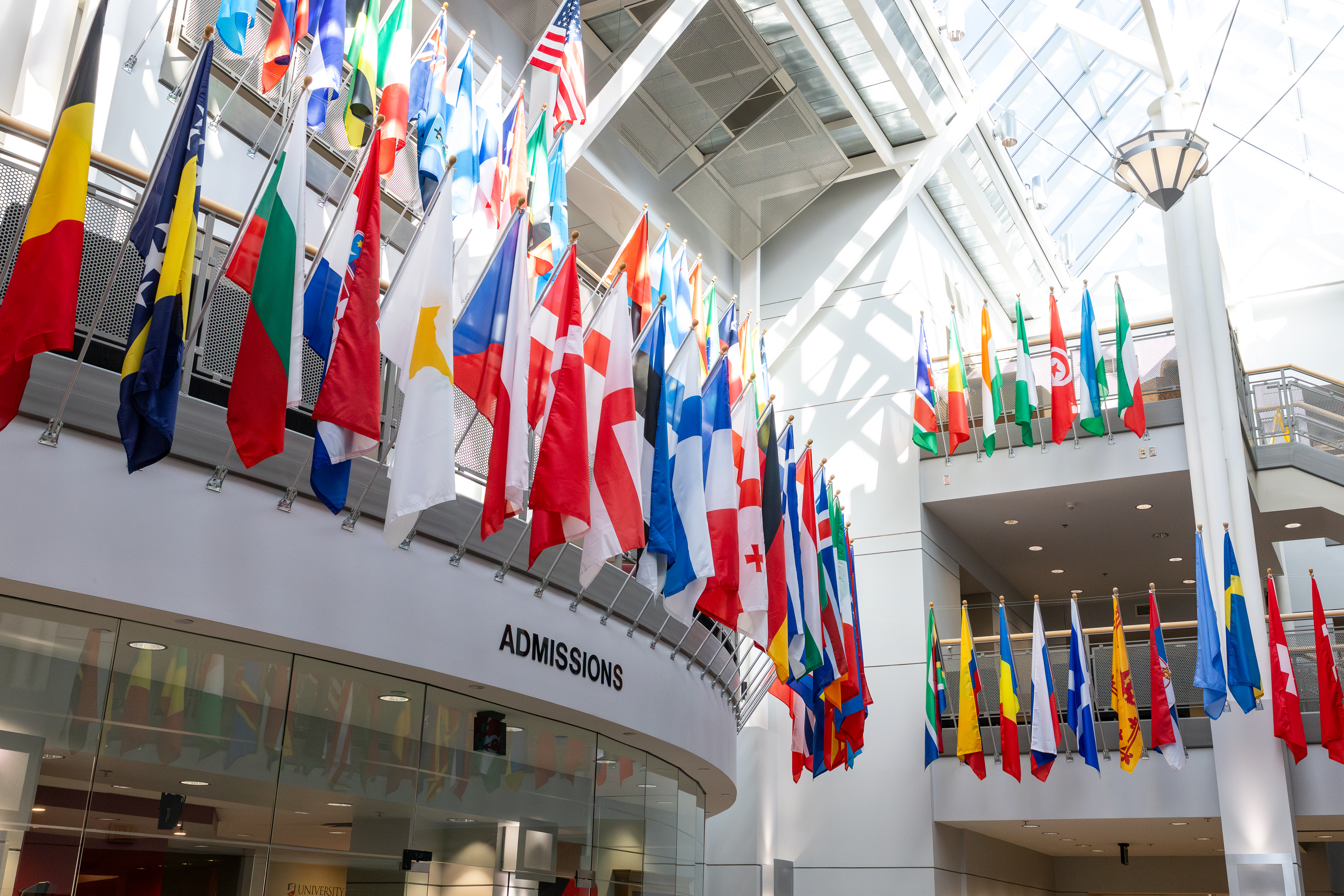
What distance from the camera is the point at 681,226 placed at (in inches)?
774

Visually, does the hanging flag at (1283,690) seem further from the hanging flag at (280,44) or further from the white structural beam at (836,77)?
the hanging flag at (280,44)

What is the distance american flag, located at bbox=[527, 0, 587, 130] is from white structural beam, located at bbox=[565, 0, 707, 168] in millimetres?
1242

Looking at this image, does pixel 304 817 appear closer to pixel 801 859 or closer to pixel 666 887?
pixel 666 887

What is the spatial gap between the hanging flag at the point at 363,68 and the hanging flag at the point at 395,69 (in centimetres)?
9

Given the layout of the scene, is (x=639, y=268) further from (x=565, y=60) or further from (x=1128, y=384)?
(x=1128, y=384)

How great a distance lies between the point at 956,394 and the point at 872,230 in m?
4.07

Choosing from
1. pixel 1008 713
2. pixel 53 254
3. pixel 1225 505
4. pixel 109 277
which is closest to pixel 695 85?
A: pixel 1225 505

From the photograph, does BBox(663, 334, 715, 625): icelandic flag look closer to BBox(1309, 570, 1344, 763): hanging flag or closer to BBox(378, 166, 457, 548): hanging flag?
BBox(378, 166, 457, 548): hanging flag

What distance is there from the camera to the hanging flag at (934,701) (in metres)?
16.5

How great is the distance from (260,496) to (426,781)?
2737 mm

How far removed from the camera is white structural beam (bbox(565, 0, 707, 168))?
1477 cm

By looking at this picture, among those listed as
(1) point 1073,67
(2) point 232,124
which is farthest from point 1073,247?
(2) point 232,124

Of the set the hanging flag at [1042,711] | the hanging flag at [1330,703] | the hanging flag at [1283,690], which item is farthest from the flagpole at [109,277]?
the hanging flag at [1330,703]

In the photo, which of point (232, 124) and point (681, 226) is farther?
point (681, 226)
